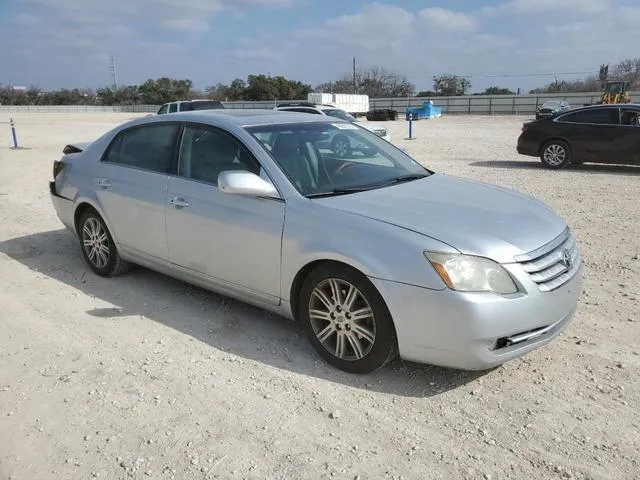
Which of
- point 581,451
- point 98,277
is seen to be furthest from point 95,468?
point 98,277

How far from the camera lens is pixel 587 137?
1281cm

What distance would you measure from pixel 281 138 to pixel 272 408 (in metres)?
1.99

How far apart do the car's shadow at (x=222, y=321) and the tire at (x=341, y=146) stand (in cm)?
138

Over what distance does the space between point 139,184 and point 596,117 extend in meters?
11.4

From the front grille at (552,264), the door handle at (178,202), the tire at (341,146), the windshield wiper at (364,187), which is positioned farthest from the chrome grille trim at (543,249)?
the door handle at (178,202)

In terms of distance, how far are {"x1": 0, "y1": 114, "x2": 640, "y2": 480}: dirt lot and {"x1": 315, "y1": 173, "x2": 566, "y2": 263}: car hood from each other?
0.88m

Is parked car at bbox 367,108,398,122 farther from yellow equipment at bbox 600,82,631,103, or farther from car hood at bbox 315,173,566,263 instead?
car hood at bbox 315,173,566,263

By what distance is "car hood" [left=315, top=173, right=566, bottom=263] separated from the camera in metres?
3.21

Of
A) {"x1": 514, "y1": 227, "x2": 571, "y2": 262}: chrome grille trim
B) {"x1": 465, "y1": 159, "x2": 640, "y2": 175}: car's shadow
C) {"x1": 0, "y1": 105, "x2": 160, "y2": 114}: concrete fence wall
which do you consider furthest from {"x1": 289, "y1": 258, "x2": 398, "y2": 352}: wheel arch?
{"x1": 0, "y1": 105, "x2": 160, "y2": 114}: concrete fence wall

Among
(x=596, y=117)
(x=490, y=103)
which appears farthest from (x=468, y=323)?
(x=490, y=103)

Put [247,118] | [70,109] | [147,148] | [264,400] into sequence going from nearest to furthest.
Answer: [264,400] < [247,118] < [147,148] < [70,109]

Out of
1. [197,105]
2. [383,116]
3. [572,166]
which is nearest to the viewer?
[572,166]

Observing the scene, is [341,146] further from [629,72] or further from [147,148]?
[629,72]

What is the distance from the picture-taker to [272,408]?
10.6 ft
